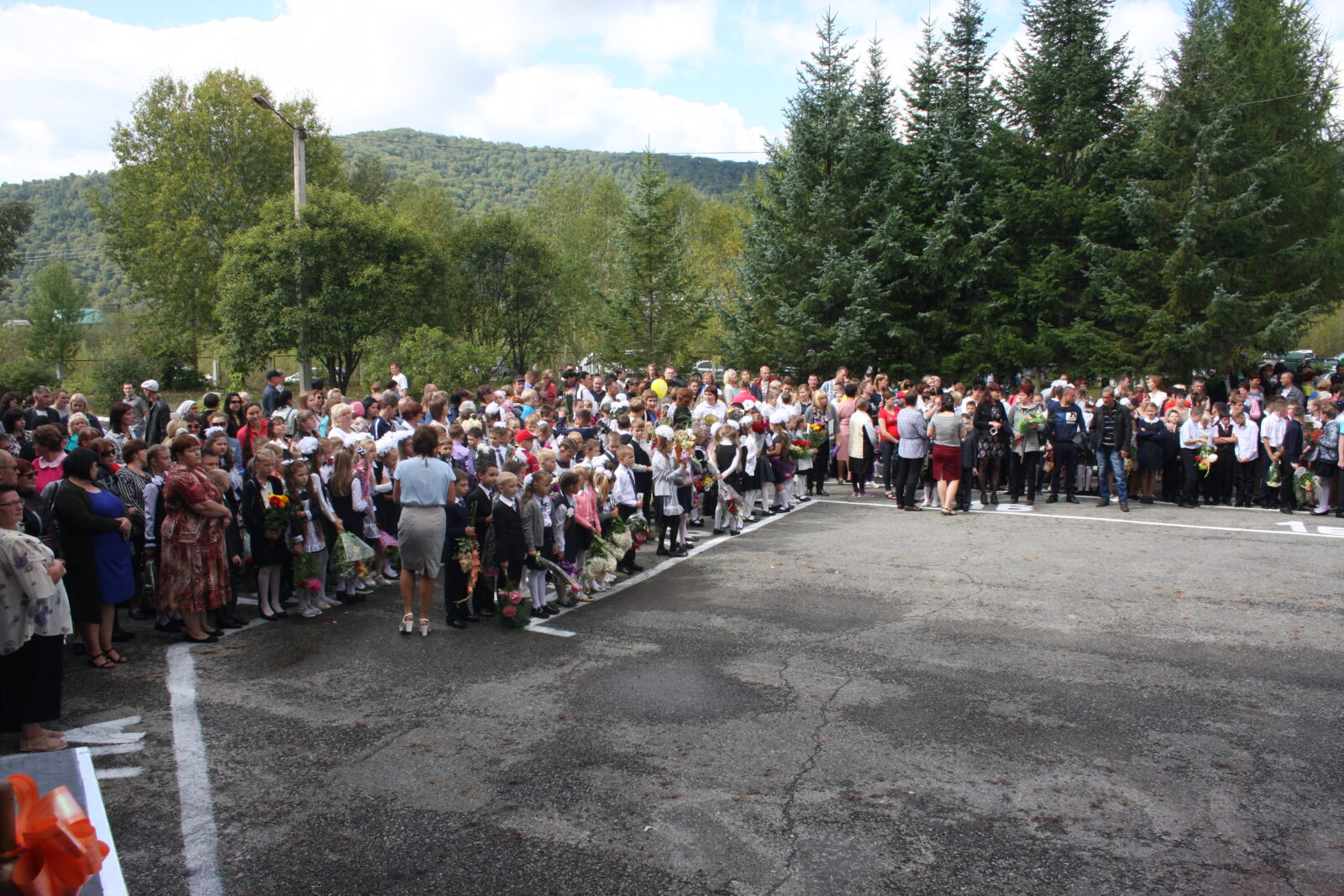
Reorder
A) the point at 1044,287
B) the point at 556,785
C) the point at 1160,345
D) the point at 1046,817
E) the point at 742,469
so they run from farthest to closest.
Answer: the point at 1044,287
the point at 1160,345
the point at 742,469
the point at 556,785
the point at 1046,817

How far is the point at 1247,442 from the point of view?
16.1 m

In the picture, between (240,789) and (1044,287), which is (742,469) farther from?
(1044,287)

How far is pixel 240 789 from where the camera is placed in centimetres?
566

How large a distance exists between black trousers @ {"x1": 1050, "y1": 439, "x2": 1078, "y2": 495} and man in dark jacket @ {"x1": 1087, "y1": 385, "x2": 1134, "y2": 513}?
1.24 feet

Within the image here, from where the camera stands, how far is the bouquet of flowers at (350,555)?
9.64 m

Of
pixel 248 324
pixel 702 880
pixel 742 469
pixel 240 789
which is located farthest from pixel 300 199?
pixel 702 880

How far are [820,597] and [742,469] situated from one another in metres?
4.26

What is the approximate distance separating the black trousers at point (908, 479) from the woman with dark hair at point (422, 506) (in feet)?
29.5

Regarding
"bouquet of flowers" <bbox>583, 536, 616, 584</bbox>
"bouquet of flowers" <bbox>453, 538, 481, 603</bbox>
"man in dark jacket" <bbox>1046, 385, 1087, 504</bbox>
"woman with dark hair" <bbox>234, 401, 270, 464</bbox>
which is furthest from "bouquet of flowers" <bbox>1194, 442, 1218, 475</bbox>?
"woman with dark hair" <bbox>234, 401, 270, 464</bbox>

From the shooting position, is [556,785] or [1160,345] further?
[1160,345]

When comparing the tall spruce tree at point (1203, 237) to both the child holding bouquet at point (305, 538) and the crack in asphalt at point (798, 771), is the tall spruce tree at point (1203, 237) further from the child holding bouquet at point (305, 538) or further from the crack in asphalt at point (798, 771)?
the child holding bouquet at point (305, 538)

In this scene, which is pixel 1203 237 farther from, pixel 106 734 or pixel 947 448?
pixel 106 734

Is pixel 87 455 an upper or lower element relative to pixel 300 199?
lower

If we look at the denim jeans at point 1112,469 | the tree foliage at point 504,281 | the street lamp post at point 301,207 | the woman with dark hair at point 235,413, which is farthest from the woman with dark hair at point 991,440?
the tree foliage at point 504,281
